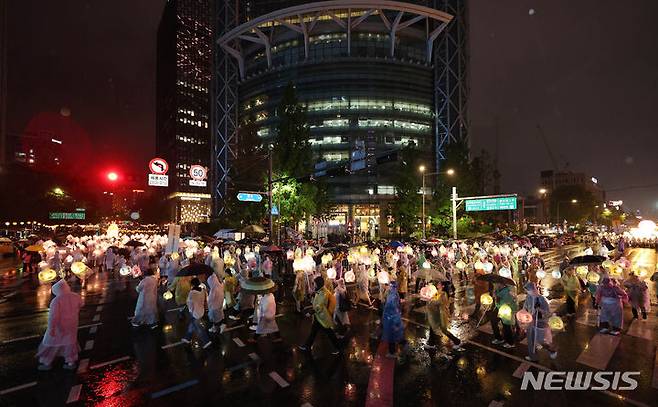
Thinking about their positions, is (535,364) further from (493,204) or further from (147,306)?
(493,204)

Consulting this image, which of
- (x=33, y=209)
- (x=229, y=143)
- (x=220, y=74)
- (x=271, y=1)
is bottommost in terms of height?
(x=33, y=209)

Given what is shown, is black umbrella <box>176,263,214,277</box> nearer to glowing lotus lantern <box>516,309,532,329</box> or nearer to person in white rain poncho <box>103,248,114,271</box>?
glowing lotus lantern <box>516,309,532,329</box>

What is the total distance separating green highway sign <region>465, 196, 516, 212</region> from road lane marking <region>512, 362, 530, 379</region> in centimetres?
2109

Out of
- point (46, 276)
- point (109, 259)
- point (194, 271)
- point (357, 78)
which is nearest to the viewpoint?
point (46, 276)

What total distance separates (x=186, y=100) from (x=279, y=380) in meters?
118

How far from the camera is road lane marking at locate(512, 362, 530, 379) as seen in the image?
6955 millimetres

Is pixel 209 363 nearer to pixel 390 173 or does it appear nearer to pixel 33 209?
pixel 33 209

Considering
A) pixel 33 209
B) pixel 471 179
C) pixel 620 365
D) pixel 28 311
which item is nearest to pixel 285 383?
pixel 620 365

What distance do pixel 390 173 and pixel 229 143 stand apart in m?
31.5

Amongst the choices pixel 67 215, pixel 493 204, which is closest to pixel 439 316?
pixel 493 204

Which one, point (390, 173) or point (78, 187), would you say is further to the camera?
point (390, 173)

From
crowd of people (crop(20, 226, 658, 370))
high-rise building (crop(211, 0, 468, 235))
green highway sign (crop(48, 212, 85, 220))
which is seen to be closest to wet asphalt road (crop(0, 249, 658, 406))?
crowd of people (crop(20, 226, 658, 370))

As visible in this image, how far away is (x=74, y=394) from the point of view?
6.38m

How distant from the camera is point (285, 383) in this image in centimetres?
675
